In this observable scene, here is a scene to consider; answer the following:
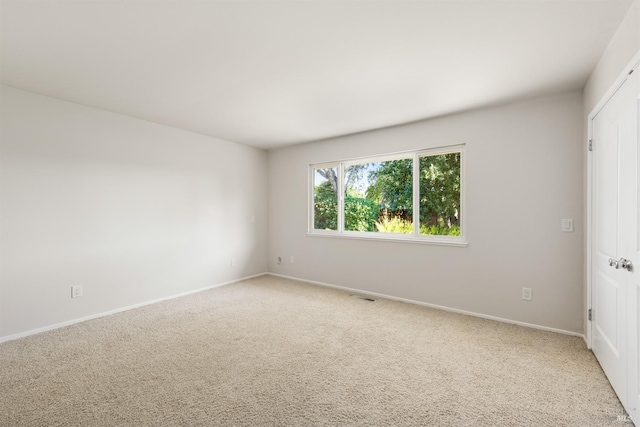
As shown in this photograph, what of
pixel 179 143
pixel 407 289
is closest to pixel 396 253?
pixel 407 289

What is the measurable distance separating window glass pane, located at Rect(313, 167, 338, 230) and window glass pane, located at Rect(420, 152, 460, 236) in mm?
1438

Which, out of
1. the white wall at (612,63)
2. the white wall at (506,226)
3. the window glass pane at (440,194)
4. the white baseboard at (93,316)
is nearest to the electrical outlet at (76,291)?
the white baseboard at (93,316)

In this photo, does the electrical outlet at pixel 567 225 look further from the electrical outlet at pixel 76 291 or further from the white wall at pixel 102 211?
the electrical outlet at pixel 76 291

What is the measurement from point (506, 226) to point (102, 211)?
178 inches

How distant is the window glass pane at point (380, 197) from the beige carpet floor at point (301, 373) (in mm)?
1323

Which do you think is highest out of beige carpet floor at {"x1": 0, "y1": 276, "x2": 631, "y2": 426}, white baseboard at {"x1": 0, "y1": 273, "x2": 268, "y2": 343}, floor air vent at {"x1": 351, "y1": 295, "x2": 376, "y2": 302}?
white baseboard at {"x1": 0, "y1": 273, "x2": 268, "y2": 343}

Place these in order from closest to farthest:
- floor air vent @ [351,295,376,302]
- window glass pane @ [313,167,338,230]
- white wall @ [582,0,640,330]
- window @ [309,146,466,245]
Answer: white wall @ [582,0,640,330] → window @ [309,146,466,245] → floor air vent @ [351,295,376,302] → window glass pane @ [313,167,338,230]

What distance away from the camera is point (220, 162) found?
180 inches

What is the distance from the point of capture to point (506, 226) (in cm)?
308

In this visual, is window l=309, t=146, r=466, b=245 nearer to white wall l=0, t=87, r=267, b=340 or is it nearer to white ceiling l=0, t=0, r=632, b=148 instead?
white ceiling l=0, t=0, r=632, b=148

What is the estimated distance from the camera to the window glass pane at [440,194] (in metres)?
3.49

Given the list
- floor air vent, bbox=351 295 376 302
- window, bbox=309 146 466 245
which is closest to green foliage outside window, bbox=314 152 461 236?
window, bbox=309 146 466 245

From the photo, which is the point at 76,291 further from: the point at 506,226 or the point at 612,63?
the point at 612,63

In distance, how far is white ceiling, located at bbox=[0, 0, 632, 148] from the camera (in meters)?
1.65
